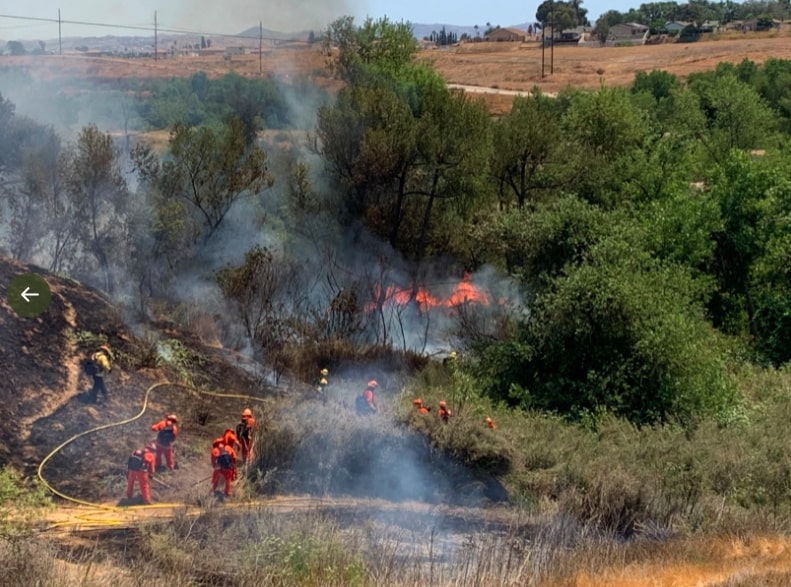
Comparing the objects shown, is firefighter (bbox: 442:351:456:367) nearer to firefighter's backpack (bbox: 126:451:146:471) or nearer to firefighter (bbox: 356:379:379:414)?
firefighter (bbox: 356:379:379:414)

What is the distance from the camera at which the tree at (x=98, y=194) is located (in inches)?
835

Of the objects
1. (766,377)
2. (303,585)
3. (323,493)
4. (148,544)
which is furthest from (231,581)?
(766,377)

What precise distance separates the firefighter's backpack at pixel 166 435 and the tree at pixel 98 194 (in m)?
10.2

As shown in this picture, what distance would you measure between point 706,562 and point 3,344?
396 inches

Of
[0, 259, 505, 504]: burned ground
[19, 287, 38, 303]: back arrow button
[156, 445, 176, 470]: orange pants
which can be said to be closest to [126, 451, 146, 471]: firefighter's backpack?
[0, 259, 505, 504]: burned ground

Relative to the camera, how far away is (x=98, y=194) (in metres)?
21.7

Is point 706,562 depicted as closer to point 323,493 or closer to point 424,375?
point 323,493

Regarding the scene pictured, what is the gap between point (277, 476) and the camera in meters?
11.6

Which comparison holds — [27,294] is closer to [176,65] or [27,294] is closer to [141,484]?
[141,484]

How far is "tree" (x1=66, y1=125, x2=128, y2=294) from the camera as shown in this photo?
21203 millimetres

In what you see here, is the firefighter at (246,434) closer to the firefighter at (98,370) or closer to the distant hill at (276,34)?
the firefighter at (98,370)

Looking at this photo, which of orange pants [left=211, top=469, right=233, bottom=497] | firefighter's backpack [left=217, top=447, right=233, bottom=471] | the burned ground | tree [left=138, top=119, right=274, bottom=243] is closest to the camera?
firefighter's backpack [left=217, top=447, right=233, bottom=471]

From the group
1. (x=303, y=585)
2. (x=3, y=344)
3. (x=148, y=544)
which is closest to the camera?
(x=303, y=585)

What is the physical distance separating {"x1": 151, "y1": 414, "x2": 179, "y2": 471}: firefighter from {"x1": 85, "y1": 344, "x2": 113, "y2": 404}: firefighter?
2.10 m
